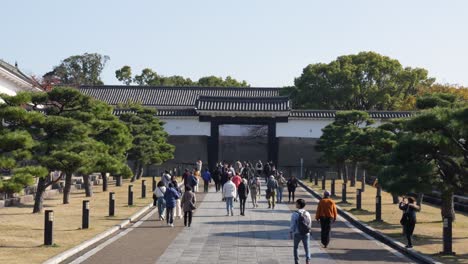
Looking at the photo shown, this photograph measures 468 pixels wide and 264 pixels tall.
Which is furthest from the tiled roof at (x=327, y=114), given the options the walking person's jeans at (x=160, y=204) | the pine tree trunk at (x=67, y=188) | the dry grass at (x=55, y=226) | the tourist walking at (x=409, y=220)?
the tourist walking at (x=409, y=220)

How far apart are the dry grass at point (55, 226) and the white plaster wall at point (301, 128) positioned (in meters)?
23.2

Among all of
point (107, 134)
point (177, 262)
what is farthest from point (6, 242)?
point (107, 134)

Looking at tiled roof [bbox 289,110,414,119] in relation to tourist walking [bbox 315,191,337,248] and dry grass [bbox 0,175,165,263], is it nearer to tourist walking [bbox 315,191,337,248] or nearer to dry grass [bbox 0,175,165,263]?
dry grass [bbox 0,175,165,263]

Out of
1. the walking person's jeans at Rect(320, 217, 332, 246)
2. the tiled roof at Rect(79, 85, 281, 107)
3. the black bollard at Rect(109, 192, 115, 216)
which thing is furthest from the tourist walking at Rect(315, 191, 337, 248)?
the tiled roof at Rect(79, 85, 281, 107)

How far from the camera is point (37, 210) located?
25938mm

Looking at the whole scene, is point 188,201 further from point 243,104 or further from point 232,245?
point 243,104

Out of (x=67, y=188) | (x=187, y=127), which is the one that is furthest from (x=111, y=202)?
(x=187, y=127)

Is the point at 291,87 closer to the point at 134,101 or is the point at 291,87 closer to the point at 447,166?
the point at 134,101

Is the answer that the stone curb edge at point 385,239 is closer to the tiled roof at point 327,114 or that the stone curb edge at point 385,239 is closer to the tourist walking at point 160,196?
the tourist walking at point 160,196

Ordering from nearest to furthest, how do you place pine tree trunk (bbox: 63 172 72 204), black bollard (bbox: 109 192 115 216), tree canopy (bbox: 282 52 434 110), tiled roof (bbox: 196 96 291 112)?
black bollard (bbox: 109 192 115 216) < pine tree trunk (bbox: 63 172 72 204) < tiled roof (bbox: 196 96 291 112) < tree canopy (bbox: 282 52 434 110)

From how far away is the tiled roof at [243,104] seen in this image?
54.9 m

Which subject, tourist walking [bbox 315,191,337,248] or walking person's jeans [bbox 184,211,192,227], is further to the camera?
walking person's jeans [bbox 184,211,192,227]

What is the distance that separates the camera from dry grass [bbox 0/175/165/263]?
50.9 ft

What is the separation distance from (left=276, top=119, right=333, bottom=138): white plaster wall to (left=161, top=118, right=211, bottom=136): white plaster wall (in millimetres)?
5864
